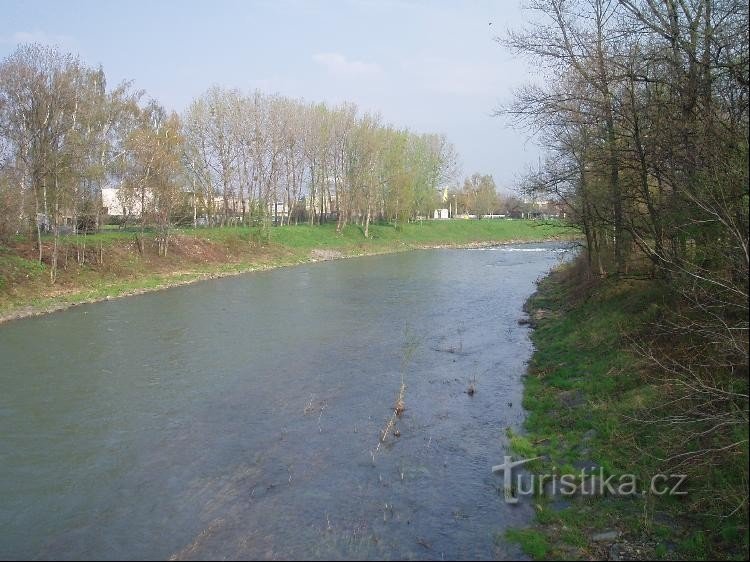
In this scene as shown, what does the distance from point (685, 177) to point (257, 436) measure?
28.7 feet

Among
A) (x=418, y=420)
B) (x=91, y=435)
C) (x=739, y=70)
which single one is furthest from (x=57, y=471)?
(x=739, y=70)

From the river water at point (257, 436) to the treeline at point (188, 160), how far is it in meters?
9.17

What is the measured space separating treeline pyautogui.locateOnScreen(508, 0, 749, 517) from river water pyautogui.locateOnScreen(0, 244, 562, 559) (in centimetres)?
269

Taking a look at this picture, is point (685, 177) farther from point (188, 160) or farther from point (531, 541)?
point (188, 160)

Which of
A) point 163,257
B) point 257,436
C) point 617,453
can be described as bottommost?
point 257,436

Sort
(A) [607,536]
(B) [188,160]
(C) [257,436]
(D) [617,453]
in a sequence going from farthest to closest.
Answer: (B) [188,160] → (C) [257,436] → (D) [617,453] → (A) [607,536]

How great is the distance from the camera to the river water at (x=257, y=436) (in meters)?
7.28

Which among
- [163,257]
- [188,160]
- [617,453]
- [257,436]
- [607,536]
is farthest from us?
[188,160]

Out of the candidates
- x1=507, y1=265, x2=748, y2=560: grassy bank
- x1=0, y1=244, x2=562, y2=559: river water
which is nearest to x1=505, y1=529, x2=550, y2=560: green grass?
x1=507, y1=265, x2=748, y2=560: grassy bank

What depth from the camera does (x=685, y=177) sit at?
10.5m

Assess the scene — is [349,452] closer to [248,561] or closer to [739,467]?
[248,561]

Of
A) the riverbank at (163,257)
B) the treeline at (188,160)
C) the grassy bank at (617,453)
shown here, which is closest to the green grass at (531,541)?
A: the grassy bank at (617,453)

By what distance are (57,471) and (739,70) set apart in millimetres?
11949

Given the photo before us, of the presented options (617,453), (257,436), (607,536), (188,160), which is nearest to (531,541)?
(607,536)
